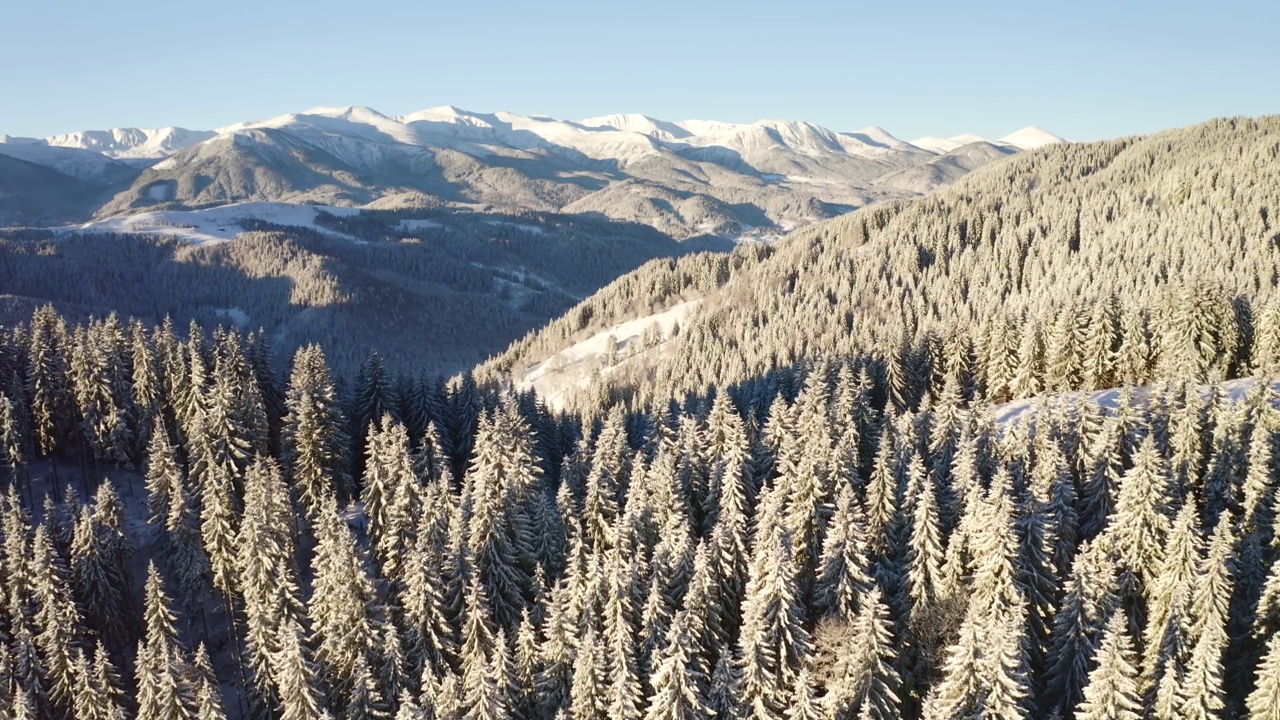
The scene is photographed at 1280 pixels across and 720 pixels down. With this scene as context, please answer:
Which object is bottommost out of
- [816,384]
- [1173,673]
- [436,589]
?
[436,589]

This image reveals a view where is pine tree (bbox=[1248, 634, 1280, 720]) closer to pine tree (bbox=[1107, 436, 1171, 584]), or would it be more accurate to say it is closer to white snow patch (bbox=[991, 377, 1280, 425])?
pine tree (bbox=[1107, 436, 1171, 584])

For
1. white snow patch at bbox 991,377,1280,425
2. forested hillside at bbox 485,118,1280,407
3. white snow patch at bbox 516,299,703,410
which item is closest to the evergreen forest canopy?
forested hillside at bbox 485,118,1280,407

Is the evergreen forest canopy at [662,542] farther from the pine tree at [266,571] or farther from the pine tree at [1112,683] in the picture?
the pine tree at [266,571]

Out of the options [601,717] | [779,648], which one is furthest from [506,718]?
[779,648]

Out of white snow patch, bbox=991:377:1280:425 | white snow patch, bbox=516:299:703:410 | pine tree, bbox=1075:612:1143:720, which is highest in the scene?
white snow patch, bbox=991:377:1280:425

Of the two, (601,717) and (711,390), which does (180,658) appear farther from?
(711,390)

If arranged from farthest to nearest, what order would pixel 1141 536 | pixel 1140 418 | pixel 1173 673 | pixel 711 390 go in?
pixel 711 390, pixel 1140 418, pixel 1141 536, pixel 1173 673
